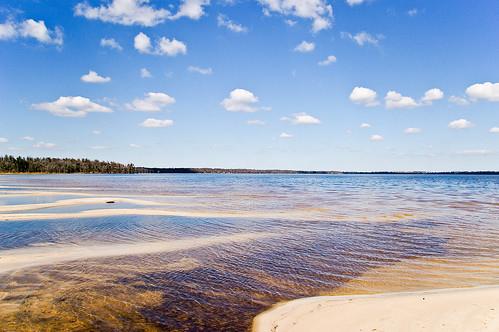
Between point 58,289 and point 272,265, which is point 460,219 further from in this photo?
point 58,289

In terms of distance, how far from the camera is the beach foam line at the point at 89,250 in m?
10.7

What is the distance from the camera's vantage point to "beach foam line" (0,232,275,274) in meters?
10.7

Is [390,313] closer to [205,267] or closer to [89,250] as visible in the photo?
[205,267]

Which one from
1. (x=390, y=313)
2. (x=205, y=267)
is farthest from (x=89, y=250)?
(x=390, y=313)

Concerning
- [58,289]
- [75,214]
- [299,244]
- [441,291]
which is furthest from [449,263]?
[75,214]

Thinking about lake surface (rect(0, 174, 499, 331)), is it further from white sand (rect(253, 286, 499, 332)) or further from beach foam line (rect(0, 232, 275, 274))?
white sand (rect(253, 286, 499, 332))

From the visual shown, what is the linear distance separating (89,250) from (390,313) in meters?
9.72

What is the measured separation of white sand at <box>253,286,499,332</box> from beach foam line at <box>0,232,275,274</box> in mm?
6415

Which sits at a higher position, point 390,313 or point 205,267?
point 390,313

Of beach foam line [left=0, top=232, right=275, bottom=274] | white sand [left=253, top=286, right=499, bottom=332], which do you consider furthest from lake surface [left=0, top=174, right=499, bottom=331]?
white sand [left=253, top=286, right=499, bottom=332]

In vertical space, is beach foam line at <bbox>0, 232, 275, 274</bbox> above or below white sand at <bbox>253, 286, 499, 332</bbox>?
below

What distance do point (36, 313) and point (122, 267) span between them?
325cm

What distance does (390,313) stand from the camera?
6711 millimetres

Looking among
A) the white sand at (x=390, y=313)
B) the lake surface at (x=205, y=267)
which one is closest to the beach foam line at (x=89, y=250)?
the lake surface at (x=205, y=267)
